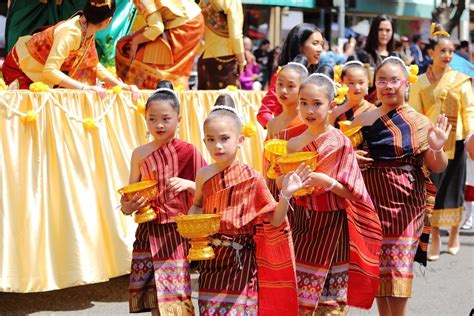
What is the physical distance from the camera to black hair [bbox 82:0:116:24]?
6141mm

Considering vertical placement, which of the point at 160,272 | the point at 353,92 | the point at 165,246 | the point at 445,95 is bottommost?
the point at 160,272

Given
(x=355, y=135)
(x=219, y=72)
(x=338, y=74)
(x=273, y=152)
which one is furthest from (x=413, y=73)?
(x=219, y=72)

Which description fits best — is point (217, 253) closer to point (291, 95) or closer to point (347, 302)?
point (347, 302)

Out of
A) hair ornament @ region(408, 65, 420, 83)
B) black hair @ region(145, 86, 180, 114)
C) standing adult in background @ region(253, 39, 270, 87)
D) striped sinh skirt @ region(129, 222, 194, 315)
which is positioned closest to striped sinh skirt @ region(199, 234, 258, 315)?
→ striped sinh skirt @ region(129, 222, 194, 315)

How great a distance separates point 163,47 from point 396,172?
305 centimetres

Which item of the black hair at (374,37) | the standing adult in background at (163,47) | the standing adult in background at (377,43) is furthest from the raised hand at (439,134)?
the standing adult in background at (163,47)

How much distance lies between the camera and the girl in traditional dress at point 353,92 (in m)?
5.60

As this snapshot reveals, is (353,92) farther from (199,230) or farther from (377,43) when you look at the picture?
(377,43)

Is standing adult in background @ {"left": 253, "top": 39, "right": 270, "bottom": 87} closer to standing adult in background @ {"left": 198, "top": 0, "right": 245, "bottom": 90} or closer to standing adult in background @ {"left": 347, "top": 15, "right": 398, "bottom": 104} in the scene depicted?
standing adult in background @ {"left": 198, "top": 0, "right": 245, "bottom": 90}

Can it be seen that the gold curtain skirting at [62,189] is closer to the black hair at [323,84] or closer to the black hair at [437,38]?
the black hair at [323,84]

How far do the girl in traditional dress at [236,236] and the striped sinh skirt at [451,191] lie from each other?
3752 mm

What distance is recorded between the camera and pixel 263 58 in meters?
17.1

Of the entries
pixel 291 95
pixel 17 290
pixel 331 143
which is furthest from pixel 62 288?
pixel 331 143

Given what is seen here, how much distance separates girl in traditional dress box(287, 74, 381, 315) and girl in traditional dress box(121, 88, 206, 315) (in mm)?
548
